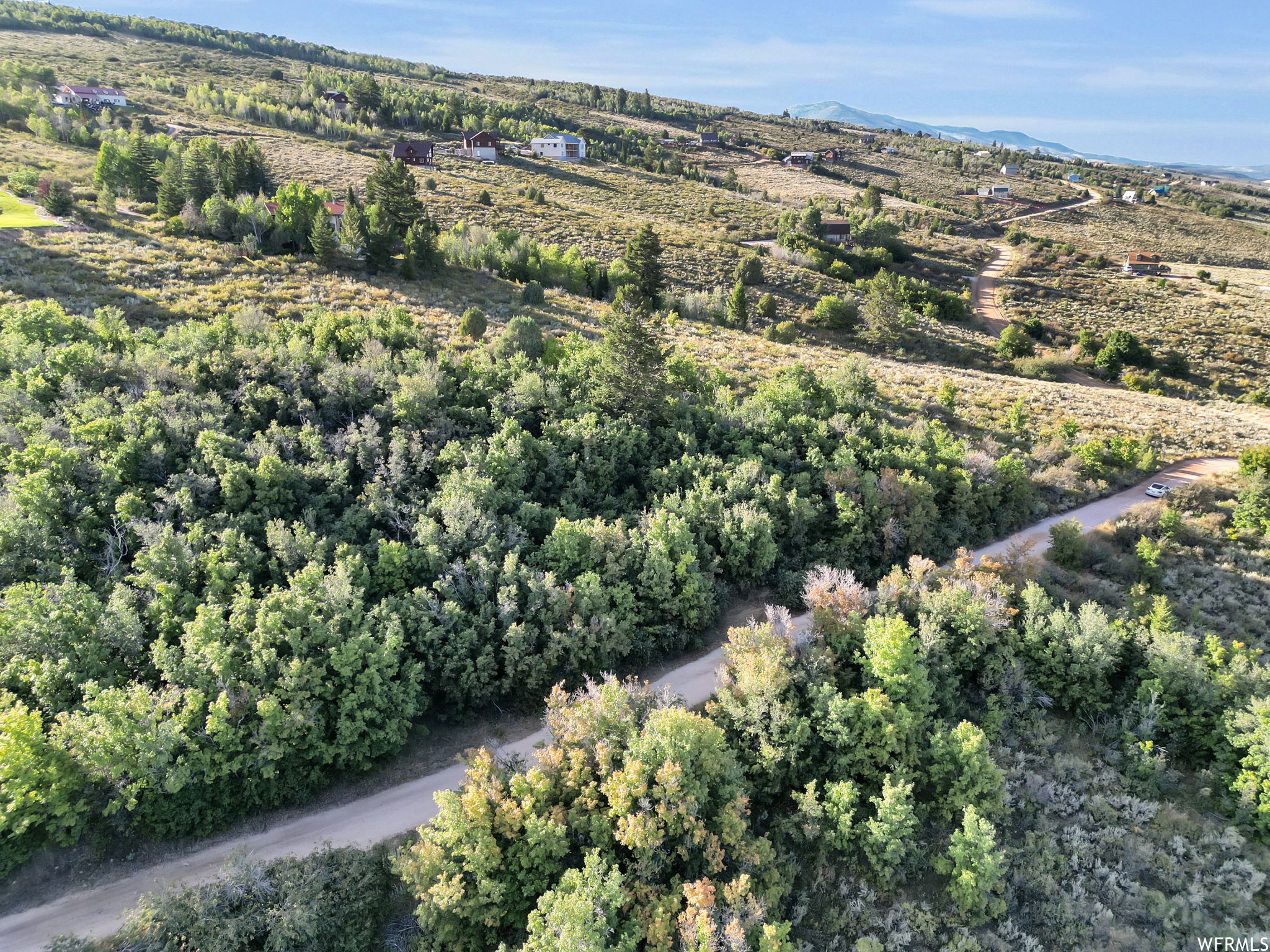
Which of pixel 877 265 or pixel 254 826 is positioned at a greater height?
pixel 877 265

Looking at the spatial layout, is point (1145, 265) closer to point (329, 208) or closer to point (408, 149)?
point (329, 208)

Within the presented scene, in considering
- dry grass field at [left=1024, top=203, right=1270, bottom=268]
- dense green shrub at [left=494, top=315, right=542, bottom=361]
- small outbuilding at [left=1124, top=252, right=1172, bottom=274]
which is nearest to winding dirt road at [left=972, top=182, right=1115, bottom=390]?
small outbuilding at [left=1124, top=252, right=1172, bottom=274]

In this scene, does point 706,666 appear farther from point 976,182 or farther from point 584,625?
point 976,182

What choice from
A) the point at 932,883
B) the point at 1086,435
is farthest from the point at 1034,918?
the point at 1086,435

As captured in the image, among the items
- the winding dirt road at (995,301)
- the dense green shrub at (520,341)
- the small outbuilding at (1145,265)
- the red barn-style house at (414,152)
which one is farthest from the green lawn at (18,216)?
the small outbuilding at (1145,265)

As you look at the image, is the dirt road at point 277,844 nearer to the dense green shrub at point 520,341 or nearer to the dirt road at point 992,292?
the dense green shrub at point 520,341

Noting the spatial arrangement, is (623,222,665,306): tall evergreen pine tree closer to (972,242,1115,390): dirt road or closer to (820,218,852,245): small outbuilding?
(972,242,1115,390): dirt road

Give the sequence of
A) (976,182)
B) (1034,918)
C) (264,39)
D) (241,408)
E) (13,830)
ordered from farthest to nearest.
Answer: (264,39), (976,182), (241,408), (1034,918), (13,830)

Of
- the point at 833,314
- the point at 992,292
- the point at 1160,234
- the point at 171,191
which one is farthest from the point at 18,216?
the point at 1160,234
